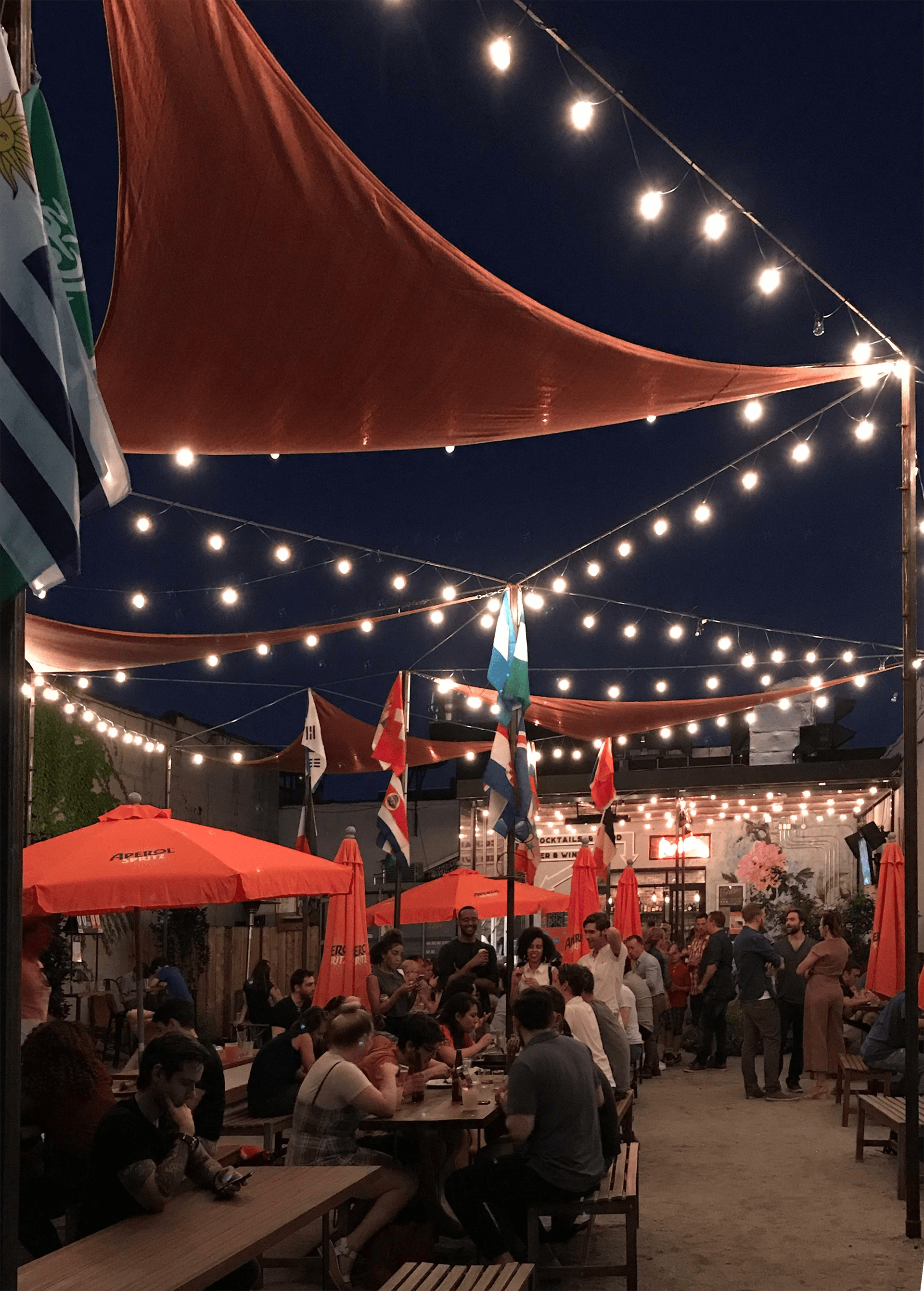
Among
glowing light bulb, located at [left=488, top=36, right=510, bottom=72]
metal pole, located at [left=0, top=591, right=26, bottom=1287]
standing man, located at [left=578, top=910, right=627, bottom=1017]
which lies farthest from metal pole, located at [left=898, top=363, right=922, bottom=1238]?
metal pole, located at [left=0, top=591, right=26, bottom=1287]

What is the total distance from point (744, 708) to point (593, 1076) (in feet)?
30.3

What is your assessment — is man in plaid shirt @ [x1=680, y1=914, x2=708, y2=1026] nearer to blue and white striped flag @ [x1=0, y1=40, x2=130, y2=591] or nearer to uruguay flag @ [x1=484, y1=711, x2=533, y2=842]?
uruguay flag @ [x1=484, y1=711, x2=533, y2=842]

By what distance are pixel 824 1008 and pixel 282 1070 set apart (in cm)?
689

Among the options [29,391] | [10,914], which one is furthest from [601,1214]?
[29,391]

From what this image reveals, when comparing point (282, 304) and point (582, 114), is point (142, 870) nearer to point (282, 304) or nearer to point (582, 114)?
point (282, 304)

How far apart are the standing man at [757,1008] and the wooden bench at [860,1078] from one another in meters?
1.22

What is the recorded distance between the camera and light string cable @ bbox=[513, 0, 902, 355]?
4.89 m

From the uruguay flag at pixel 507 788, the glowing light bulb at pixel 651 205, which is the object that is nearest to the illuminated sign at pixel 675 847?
the uruguay flag at pixel 507 788

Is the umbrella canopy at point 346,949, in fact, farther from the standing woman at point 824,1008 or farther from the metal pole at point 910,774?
the metal pole at point 910,774

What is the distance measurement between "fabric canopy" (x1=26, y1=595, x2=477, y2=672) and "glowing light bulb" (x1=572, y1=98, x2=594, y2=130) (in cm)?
603

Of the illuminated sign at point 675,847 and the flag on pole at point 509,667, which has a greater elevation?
the flag on pole at point 509,667

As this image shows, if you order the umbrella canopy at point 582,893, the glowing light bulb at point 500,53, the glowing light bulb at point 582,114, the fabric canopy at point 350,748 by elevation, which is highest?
the glowing light bulb at point 500,53

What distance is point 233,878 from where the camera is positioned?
767 centimetres

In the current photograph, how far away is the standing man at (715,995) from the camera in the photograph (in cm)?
1409
